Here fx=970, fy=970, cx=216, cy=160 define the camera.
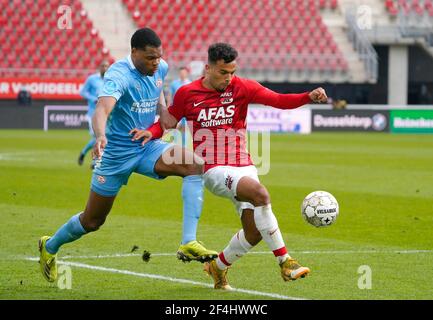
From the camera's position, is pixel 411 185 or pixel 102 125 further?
pixel 411 185

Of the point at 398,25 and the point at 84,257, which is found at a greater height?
the point at 398,25

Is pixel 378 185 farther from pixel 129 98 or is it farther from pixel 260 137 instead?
pixel 260 137

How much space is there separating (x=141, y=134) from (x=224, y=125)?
0.69 metres

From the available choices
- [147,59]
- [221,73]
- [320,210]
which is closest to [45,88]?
[147,59]

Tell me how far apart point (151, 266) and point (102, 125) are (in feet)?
6.07

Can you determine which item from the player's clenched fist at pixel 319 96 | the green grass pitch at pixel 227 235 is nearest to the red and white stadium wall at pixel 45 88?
the green grass pitch at pixel 227 235

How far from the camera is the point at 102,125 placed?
7625mm

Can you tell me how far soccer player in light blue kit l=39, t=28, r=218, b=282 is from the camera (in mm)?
7945

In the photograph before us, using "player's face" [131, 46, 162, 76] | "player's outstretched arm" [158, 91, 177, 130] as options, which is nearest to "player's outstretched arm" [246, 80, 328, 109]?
"player's outstretched arm" [158, 91, 177, 130]

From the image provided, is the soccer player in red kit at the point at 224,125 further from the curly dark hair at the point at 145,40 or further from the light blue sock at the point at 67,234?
the light blue sock at the point at 67,234

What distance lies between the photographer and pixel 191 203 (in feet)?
Result: 25.9

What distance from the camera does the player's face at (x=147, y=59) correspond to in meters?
8.20

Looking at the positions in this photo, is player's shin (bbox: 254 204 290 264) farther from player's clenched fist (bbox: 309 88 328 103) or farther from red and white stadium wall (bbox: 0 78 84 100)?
red and white stadium wall (bbox: 0 78 84 100)
